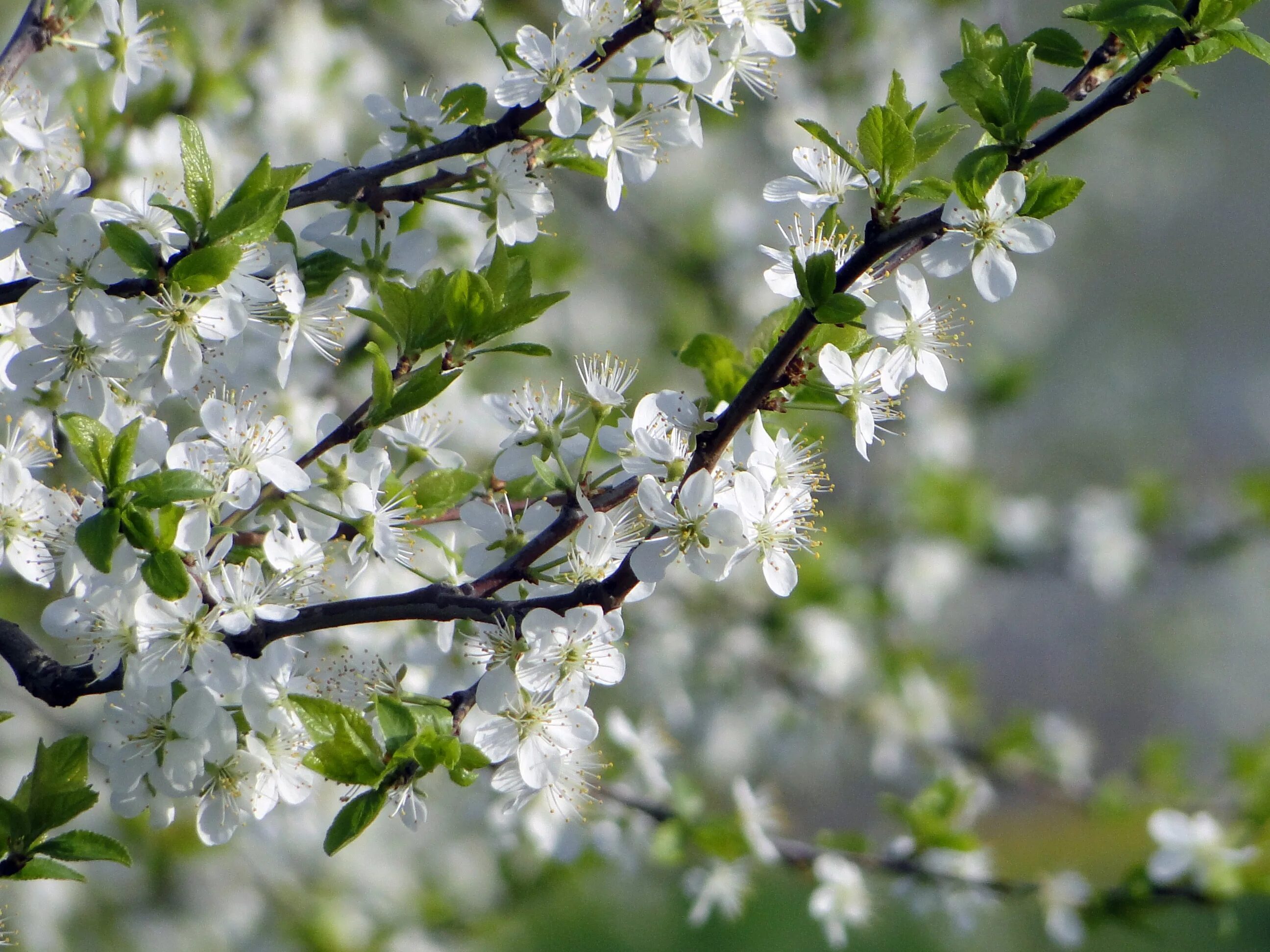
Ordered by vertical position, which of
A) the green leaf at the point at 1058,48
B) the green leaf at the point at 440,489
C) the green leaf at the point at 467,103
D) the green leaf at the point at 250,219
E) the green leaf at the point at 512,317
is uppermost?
the green leaf at the point at 1058,48

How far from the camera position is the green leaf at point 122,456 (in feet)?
3.14

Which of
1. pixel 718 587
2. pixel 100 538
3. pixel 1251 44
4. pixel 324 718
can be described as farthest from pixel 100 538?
pixel 718 587

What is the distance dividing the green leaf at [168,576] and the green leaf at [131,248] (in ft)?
0.88

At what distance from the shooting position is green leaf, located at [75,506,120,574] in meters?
0.92

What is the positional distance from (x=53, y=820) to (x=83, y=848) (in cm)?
4

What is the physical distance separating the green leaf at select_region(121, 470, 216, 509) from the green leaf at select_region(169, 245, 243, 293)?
0.59 feet

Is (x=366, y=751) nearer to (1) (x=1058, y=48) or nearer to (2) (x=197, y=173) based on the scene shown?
(2) (x=197, y=173)

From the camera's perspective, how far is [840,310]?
95cm

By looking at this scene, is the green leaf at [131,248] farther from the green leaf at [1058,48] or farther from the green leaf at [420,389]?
the green leaf at [1058,48]

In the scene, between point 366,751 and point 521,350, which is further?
point 521,350

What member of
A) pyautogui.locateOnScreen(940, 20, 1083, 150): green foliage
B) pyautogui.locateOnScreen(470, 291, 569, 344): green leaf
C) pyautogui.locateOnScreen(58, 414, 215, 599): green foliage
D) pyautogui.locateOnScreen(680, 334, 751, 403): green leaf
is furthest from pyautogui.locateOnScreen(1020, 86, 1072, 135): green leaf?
Answer: pyautogui.locateOnScreen(58, 414, 215, 599): green foliage

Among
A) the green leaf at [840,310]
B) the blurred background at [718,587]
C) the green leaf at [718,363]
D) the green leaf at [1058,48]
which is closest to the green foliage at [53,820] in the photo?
the blurred background at [718,587]

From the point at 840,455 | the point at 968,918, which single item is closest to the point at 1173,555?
the point at 840,455

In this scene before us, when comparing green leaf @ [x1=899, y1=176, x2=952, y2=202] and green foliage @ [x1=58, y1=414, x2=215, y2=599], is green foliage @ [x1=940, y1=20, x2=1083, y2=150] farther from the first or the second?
green foliage @ [x1=58, y1=414, x2=215, y2=599]
